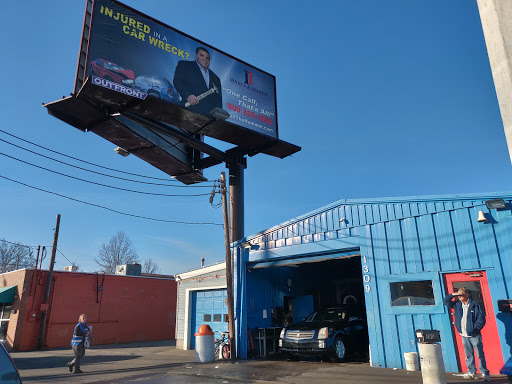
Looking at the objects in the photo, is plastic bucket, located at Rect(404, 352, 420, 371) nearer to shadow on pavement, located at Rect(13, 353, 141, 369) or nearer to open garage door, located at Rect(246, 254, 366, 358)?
open garage door, located at Rect(246, 254, 366, 358)

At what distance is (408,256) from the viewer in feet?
34.3

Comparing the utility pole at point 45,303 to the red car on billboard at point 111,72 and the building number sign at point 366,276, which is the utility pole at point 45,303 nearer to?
the red car on billboard at point 111,72

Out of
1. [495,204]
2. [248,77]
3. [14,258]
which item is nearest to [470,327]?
[495,204]

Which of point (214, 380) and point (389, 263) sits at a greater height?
point (389, 263)

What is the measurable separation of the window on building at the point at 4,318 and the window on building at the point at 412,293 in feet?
73.2

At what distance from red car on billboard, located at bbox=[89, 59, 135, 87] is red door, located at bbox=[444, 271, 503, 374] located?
12.2m

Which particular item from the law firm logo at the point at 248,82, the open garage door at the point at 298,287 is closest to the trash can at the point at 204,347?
the open garage door at the point at 298,287

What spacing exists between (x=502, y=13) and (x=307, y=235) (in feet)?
32.2

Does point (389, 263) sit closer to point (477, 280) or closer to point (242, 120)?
point (477, 280)

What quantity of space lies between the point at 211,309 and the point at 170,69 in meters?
10.3

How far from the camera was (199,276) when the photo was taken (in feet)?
59.0

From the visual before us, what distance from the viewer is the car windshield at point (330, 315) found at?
42.2 feet

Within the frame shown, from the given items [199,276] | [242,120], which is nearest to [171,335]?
[199,276]

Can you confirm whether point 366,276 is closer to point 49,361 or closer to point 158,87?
point 158,87
